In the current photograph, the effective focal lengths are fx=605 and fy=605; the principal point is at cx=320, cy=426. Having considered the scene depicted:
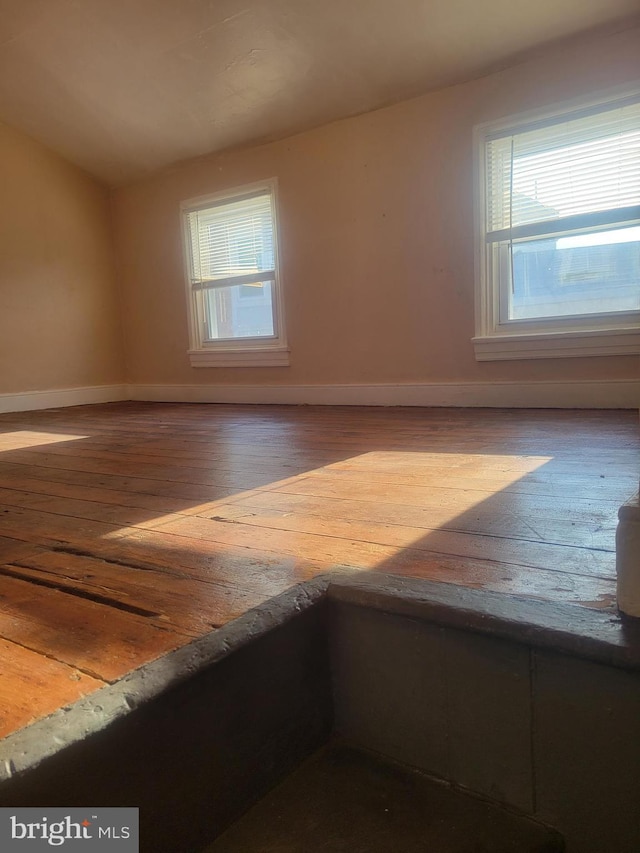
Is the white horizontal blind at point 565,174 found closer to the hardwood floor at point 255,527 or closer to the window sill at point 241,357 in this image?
the hardwood floor at point 255,527

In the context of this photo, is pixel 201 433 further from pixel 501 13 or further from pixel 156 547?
pixel 501 13

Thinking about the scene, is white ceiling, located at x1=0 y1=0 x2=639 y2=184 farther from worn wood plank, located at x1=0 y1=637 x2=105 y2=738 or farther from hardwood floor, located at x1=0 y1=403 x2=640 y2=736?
worn wood plank, located at x1=0 y1=637 x2=105 y2=738

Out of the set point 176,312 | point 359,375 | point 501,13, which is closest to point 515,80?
point 501,13

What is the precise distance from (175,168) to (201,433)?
9.12ft

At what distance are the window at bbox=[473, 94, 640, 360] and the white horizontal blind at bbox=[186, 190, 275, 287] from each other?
1.67 m

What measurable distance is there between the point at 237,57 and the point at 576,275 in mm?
2307

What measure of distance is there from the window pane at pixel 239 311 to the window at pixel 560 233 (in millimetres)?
1696

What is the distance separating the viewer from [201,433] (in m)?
3.08

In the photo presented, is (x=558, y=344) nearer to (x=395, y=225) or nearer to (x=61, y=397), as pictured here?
(x=395, y=225)

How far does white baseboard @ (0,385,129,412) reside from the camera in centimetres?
473

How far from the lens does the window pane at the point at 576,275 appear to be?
3158 millimetres

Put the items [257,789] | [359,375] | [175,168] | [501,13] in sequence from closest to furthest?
1. [257,789]
2. [501,13]
3. [359,375]
4. [175,168]

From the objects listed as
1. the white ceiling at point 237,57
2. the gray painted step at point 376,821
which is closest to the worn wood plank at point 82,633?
the gray painted step at point 376,821

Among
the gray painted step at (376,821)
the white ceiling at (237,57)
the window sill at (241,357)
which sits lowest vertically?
the gray painted step at (376,821)
